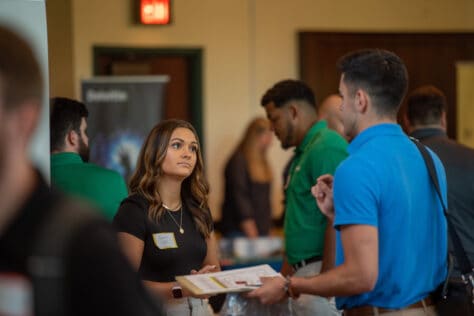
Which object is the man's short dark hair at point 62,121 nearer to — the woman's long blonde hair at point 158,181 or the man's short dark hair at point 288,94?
the woman's long blonde hair at point 158,181

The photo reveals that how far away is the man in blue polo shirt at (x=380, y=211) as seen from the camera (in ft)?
8.22

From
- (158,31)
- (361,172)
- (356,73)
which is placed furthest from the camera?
(158,31)

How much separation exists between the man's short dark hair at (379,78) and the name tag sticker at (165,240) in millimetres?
1095

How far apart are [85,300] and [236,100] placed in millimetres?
7870

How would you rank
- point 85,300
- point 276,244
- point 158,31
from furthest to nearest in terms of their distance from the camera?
point 158,31 < point 276,244 < point 85,300

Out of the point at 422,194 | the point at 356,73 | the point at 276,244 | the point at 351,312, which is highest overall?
the point at 356,73

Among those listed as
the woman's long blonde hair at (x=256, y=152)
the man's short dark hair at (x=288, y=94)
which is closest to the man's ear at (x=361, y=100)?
the man's short dark hair at (x=288, y=94)

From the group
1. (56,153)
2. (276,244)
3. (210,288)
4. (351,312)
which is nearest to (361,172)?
(351,312)

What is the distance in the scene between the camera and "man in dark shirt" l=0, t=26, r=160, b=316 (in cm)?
127

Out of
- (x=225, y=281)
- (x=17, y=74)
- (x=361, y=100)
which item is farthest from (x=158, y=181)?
(x=17, y=74)

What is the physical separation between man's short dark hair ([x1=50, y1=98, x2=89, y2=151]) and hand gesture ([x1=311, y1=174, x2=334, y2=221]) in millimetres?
1455

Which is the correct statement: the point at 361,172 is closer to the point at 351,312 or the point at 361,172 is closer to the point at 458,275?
the point at 351,312

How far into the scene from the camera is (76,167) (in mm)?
3854

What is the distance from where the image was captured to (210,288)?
111 inches
